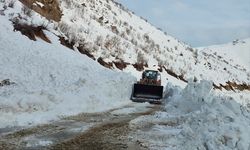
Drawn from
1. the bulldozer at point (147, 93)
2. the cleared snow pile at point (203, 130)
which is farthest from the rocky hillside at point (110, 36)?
the cleared snow pile at point (203, 130)

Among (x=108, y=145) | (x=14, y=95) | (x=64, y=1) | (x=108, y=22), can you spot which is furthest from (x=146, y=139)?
(x=108, y=22)

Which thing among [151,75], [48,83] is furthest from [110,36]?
[48,83]

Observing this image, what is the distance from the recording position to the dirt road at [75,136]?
12727 millimetres

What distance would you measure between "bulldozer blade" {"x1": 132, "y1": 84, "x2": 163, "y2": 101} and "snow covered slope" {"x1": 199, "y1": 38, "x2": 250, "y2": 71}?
10536 centimetres

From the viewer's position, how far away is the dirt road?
501 inches

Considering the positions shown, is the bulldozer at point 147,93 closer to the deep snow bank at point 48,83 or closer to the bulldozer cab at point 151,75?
the deep snow bank at point 48,83

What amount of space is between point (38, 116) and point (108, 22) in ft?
137

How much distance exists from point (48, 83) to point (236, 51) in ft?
431

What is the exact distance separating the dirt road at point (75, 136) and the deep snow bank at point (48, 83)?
4.18 feet

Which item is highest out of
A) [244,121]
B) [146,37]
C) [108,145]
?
[146,37]

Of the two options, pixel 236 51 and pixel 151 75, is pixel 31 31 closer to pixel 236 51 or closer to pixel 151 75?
pixel 151 75

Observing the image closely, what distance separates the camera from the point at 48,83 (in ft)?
79.6

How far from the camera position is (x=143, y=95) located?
97.8 ft

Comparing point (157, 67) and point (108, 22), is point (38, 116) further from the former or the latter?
point (108, 22)
